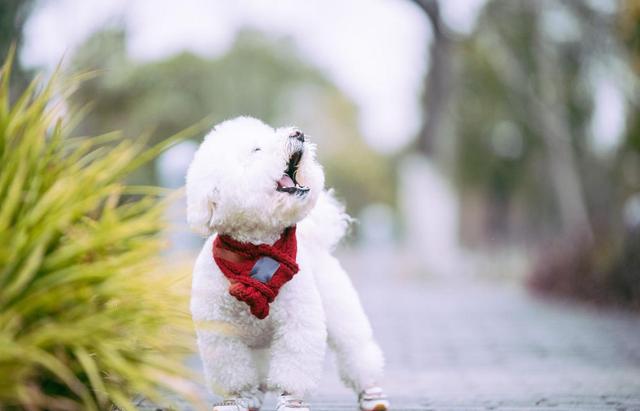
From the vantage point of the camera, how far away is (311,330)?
3.18m

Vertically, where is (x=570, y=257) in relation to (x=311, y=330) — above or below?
above

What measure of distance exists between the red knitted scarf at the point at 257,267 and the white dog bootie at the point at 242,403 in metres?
0.41

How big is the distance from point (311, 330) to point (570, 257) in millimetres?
8214

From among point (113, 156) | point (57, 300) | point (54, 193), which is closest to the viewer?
point (57, 300)

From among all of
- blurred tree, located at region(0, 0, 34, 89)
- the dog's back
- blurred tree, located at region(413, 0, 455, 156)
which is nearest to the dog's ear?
the dog's back

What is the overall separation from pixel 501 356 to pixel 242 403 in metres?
3.27

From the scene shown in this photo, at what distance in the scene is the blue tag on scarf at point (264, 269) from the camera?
3119 mm

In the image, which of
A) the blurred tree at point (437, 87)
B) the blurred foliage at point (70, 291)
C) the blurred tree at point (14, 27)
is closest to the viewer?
the blurred foliage at point (70, 291)

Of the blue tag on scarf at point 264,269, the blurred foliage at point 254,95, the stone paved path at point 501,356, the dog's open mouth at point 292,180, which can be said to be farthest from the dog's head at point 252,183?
the blurred foliage at point 254,95

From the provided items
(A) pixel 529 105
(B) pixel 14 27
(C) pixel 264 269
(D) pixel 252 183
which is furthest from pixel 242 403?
(A) pixel 529 105

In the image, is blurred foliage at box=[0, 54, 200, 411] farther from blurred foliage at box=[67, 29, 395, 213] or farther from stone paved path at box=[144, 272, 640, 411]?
blurred foliage at box=[67, 29, 395, 213]

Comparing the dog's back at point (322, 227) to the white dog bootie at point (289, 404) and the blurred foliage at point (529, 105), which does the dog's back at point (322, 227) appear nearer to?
the white dog bootie at point (289, 404)

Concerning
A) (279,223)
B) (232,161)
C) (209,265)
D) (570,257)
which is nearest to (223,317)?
(209,265)

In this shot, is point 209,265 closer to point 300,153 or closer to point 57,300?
point 300,153
